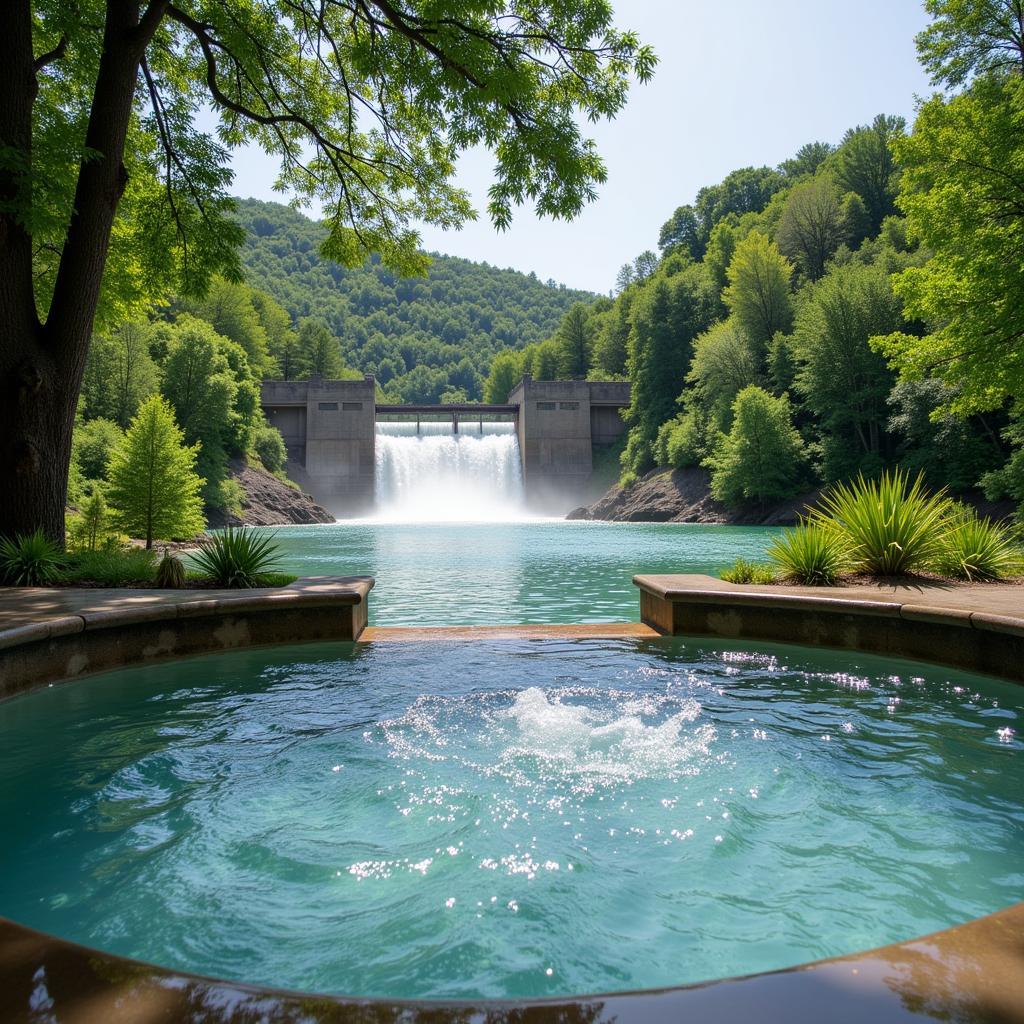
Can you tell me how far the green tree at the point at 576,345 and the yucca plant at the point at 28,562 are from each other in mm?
75869

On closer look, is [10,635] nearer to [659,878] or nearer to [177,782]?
[177,782]

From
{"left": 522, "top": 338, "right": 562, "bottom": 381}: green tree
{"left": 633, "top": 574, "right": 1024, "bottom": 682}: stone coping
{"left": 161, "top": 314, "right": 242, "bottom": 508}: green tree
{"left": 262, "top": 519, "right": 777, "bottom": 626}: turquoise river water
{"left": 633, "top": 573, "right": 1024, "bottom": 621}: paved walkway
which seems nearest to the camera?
{"left": 633, "top": 574, "right": 1024, "bottom": 682}: stone coping

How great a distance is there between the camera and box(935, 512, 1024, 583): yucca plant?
7.94 meters

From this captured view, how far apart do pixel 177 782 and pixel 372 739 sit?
3.54ft

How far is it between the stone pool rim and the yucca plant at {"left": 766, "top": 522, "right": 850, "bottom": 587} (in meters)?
0.68

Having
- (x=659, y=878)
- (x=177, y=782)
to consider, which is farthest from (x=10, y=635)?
(x=659, y=878)

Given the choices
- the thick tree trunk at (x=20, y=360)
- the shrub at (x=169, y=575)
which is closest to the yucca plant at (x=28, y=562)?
the thick tree trunk at (x=20, y=360)

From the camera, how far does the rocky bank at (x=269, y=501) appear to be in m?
39.2

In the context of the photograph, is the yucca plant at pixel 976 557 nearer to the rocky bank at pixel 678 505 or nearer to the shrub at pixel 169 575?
the shrub at pixel 169 575

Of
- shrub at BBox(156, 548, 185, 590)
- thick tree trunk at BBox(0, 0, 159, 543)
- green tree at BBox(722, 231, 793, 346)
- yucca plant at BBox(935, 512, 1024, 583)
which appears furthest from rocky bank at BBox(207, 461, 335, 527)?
yucca plant at BBox(935, 512, 1024, 583)

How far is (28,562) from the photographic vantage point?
Result: 803 centimetres

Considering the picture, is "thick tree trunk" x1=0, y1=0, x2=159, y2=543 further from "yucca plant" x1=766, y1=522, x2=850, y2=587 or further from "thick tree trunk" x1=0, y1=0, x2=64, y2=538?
"yucca plant" x1=766, y1=522, x2=850, y2=587

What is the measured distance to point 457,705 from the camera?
16.2ft

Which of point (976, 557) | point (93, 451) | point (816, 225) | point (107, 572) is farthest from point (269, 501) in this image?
point (816, 225)
